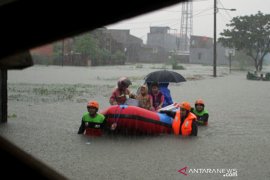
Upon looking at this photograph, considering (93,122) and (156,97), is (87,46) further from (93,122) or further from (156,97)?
(93,122)

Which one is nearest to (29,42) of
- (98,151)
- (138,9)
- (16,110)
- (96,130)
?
(138,9)

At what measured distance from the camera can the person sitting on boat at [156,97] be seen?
30.9ft

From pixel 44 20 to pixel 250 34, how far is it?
4871cm

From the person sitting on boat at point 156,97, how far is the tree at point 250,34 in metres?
39.4

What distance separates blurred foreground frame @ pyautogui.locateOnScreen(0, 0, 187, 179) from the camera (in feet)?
3.78

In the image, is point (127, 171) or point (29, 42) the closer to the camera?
point (29, 42)

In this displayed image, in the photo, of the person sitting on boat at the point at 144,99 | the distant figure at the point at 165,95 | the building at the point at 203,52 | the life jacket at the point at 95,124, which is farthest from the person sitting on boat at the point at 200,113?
the building at the point at 203,52

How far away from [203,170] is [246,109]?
867 centimetres

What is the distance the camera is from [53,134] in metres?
8.65

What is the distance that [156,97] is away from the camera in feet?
31.5

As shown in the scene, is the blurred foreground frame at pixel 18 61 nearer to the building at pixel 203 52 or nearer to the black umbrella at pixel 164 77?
the black umbrella at pixel 164 77

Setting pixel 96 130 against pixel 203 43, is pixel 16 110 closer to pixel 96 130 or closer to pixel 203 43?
pixel 96 130

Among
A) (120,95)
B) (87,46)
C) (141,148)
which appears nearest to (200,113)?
(120,95)

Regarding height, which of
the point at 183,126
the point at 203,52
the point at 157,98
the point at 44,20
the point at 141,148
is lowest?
the point at 141,148
